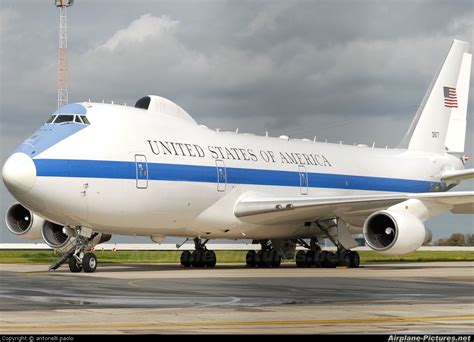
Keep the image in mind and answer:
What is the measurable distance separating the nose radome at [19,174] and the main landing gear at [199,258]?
936cm

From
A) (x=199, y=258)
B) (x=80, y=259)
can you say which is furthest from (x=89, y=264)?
(x=199, y=258)

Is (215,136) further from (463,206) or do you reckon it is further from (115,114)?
(463,206)

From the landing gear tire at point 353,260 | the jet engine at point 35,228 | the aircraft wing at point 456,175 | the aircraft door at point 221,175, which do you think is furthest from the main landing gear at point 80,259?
the aircraft wing at point 456,175

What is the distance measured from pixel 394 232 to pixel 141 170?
8926 mm

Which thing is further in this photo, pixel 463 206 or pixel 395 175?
pixel 395 175

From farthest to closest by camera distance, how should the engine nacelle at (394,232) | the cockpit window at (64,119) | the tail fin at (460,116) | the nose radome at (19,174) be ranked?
the tail fin at (460,116) < the engine nacelle at (394,232) < the cockpit window at (64,119) < the nose radome at (19,174)

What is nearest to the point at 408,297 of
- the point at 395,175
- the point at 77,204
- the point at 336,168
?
the point at 77,204

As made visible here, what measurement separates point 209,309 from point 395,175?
93.6 feet

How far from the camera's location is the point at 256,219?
3359 centimetres

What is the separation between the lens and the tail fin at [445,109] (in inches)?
1758

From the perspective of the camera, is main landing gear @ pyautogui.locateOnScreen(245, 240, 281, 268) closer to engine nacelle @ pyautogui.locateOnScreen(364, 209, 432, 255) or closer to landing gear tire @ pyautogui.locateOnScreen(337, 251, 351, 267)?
landing gear tire @ pyautogui.locateOnScreen(337, 251, 351, 267)

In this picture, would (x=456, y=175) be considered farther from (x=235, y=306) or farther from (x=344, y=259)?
(x=235, y=306)

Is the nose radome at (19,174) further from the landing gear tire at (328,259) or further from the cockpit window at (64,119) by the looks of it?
the landing gear tire at (328,259)

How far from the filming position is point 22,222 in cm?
3403
